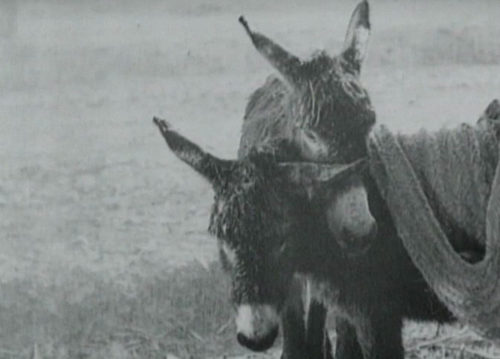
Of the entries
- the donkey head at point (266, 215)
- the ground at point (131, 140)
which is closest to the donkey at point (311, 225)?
the donkey head at point (266, 215)

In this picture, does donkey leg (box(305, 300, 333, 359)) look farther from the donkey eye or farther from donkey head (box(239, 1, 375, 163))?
donkey head (box(239, 1, 375, 163))

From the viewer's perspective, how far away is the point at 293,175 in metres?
2.42

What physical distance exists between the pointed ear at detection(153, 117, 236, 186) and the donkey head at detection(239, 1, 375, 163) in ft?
0.80

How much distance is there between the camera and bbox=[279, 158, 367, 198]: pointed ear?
239cm

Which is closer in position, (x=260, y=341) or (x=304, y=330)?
(x=260, y=341)

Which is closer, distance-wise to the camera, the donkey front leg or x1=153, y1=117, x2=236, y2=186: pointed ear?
x1=153, y1=117, x2=236, y2=186: pointed ear

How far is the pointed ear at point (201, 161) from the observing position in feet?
7.84

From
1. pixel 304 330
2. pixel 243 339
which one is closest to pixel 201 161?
pixel 243 339

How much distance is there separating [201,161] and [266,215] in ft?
0.79

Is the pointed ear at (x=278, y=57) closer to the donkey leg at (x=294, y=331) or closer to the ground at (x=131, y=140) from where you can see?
the ground at (x=131, y=140)

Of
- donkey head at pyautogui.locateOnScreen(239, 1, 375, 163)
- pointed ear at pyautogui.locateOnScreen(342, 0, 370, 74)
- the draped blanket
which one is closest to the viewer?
the draped blanket

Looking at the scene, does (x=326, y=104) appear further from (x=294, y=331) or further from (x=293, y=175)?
(x=294, y=331)

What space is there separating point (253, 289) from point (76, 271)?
2.01ft

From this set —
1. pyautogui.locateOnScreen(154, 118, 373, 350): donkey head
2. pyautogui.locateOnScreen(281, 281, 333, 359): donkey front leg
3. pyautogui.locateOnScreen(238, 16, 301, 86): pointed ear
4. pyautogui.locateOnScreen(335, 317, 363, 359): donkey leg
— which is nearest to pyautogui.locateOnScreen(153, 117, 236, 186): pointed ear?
pyautogui.locateOnScreen(154, 118, 373, 350): donkey head
